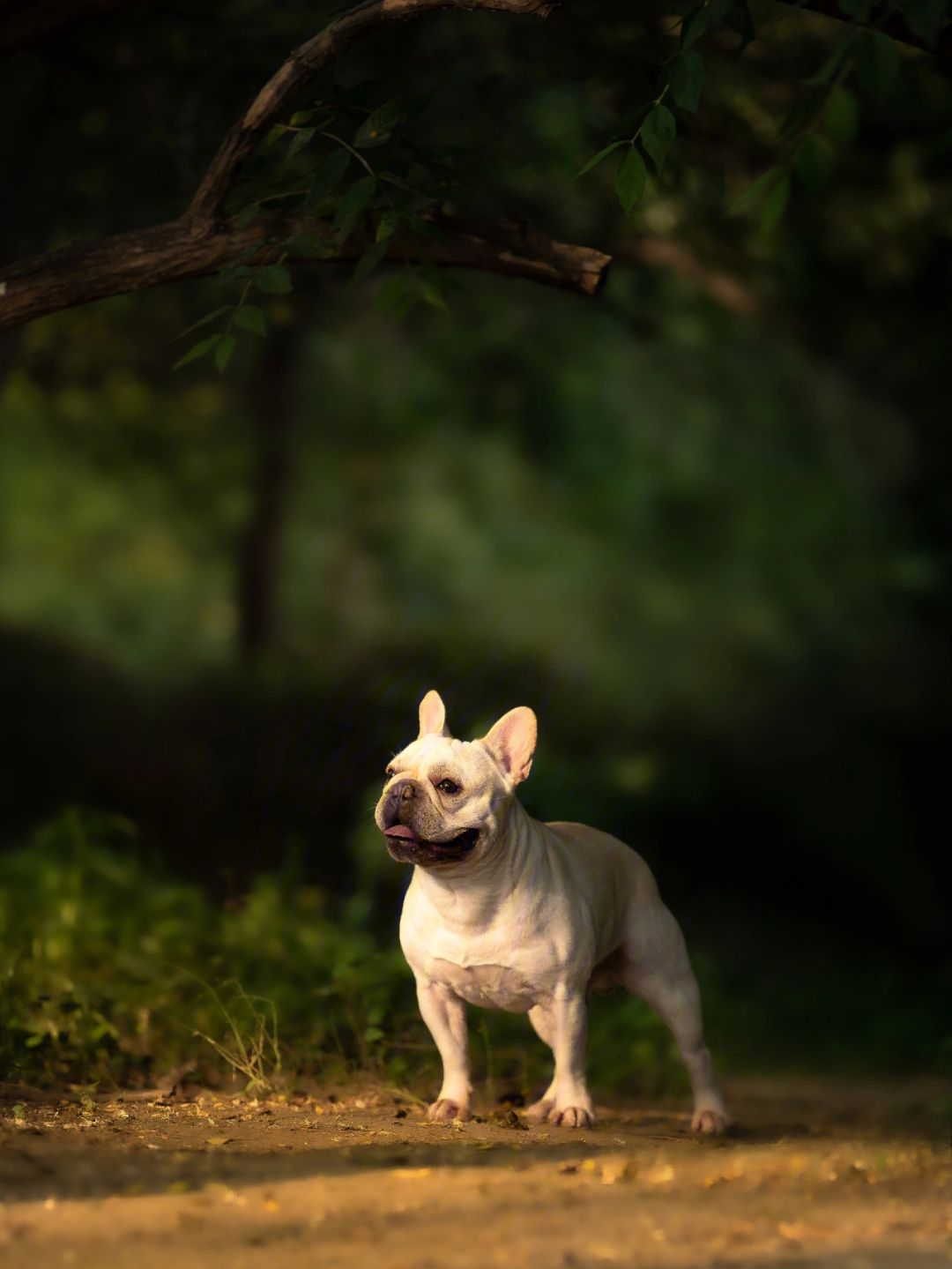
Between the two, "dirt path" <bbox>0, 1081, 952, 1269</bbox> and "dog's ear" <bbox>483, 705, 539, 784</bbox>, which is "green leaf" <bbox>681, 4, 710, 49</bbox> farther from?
"dirt path" <bbox>0, 1081, 952, 1269</bbox>

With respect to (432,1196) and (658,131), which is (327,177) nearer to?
(658,131)

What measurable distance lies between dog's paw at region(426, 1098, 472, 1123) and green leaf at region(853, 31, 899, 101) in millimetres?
2704

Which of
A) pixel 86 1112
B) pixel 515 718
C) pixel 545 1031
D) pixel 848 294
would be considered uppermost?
pixel 848 294

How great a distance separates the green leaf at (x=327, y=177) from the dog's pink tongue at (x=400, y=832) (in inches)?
67.0

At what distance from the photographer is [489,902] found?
14.3ft

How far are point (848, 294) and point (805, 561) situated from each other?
14.6 ft

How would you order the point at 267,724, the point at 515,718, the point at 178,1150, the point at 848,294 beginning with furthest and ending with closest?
the point at 848,294 → the point at 267,724 → the point at 515,718 → the point at 178,1150

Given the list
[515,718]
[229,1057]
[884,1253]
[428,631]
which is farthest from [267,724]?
[884,1253]

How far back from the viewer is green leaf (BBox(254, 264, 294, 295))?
4574 millimetres

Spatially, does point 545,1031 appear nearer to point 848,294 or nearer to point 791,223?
point 791,223

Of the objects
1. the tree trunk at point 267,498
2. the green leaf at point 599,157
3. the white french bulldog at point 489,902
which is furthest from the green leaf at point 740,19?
the tree trunk at point 267,498

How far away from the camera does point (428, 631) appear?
12555 mm

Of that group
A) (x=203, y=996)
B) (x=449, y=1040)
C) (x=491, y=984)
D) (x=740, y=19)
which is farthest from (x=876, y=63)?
(x=203, y=996)

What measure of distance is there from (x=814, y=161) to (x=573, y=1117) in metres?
2.45
